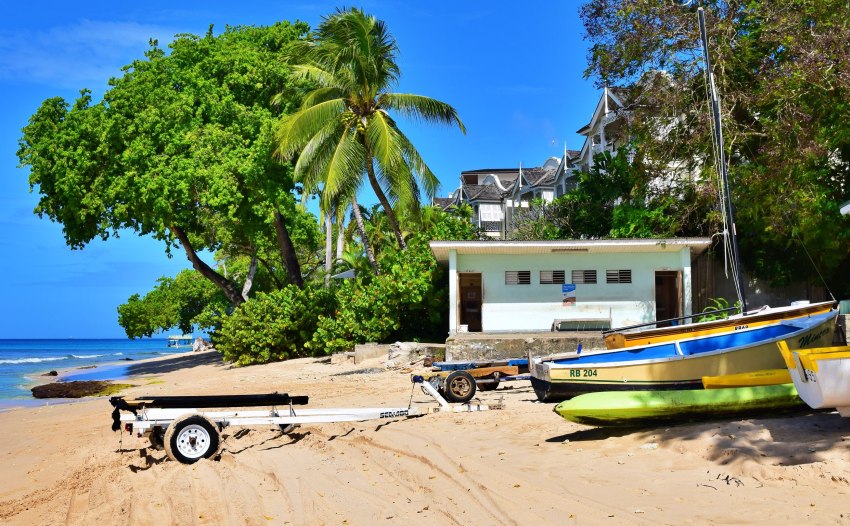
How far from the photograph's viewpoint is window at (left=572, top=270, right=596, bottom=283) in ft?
79.2

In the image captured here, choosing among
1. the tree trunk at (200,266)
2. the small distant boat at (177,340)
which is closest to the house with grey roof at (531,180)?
the tree trunk at (200,266)

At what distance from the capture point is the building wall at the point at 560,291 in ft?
78.6

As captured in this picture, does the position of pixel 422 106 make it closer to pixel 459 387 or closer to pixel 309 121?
pixel 309 121

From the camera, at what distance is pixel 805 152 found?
20.2 metres

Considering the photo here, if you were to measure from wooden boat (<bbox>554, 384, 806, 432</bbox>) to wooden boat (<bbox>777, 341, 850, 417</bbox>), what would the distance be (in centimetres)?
131

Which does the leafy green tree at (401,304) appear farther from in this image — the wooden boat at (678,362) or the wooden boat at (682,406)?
the wooden boat at (682,406)

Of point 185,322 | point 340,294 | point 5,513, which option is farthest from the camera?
point 185,322

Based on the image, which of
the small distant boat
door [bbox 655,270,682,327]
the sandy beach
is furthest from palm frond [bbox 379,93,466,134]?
the small distant boat

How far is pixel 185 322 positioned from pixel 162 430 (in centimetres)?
5872

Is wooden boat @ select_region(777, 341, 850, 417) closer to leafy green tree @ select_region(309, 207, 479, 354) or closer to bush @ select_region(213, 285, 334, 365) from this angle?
leafy green tree @ select_region(309, 207, 479, 354)

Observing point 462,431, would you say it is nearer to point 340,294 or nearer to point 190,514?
point 190,514

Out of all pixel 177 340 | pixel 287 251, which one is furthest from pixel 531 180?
pixel 177 340

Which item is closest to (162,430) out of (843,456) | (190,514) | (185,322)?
(190,514)

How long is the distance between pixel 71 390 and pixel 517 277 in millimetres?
14541
